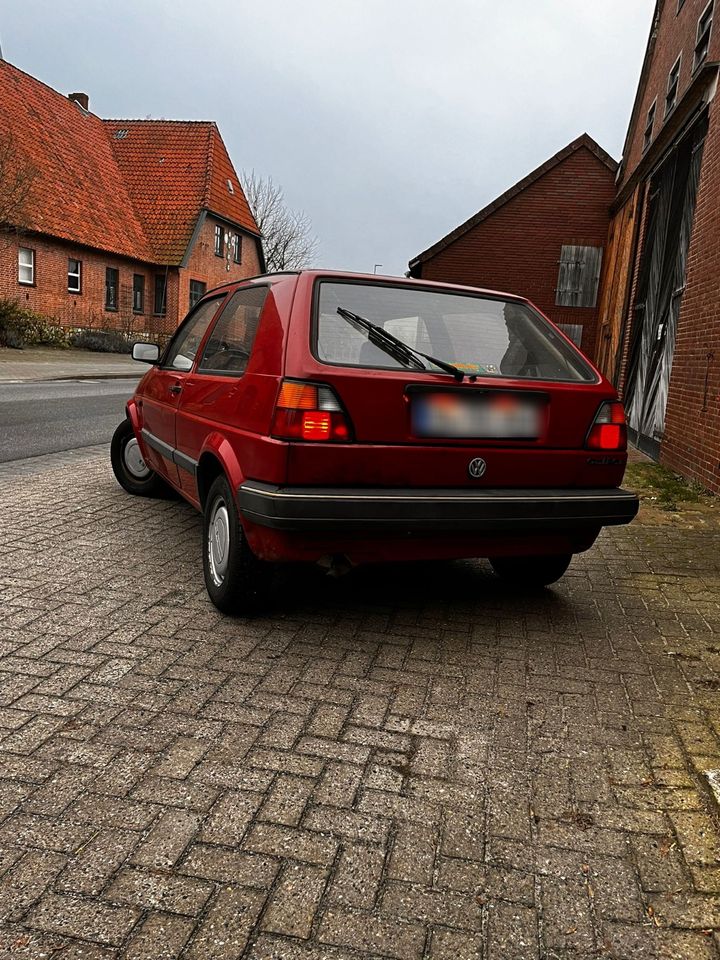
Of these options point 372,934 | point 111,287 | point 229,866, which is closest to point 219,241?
point 111,287

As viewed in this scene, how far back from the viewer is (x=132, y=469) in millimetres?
6520

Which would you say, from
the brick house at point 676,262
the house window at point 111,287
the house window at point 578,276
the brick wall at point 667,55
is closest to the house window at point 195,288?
the house window at point 111,287

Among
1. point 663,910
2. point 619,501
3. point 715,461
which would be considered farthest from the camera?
point 715,461

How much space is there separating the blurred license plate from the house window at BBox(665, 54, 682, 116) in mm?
14020

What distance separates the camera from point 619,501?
12.8 ft

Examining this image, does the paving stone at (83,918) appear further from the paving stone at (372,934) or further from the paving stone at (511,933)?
the paving stone at (511,933)

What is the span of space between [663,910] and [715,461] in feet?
21.0

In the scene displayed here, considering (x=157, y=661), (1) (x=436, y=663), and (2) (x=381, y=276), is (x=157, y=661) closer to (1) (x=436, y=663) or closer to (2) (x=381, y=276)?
(1) (x=436, y=663)

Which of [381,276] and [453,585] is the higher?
[381,276]

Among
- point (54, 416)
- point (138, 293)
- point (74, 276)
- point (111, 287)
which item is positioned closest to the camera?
point (54, 416)

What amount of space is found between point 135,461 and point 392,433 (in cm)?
365

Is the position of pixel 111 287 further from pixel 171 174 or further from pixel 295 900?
pixel 295 900

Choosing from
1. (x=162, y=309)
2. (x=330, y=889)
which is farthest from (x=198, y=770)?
(x=162, y=309)

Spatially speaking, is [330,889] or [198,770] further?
[198,770]
